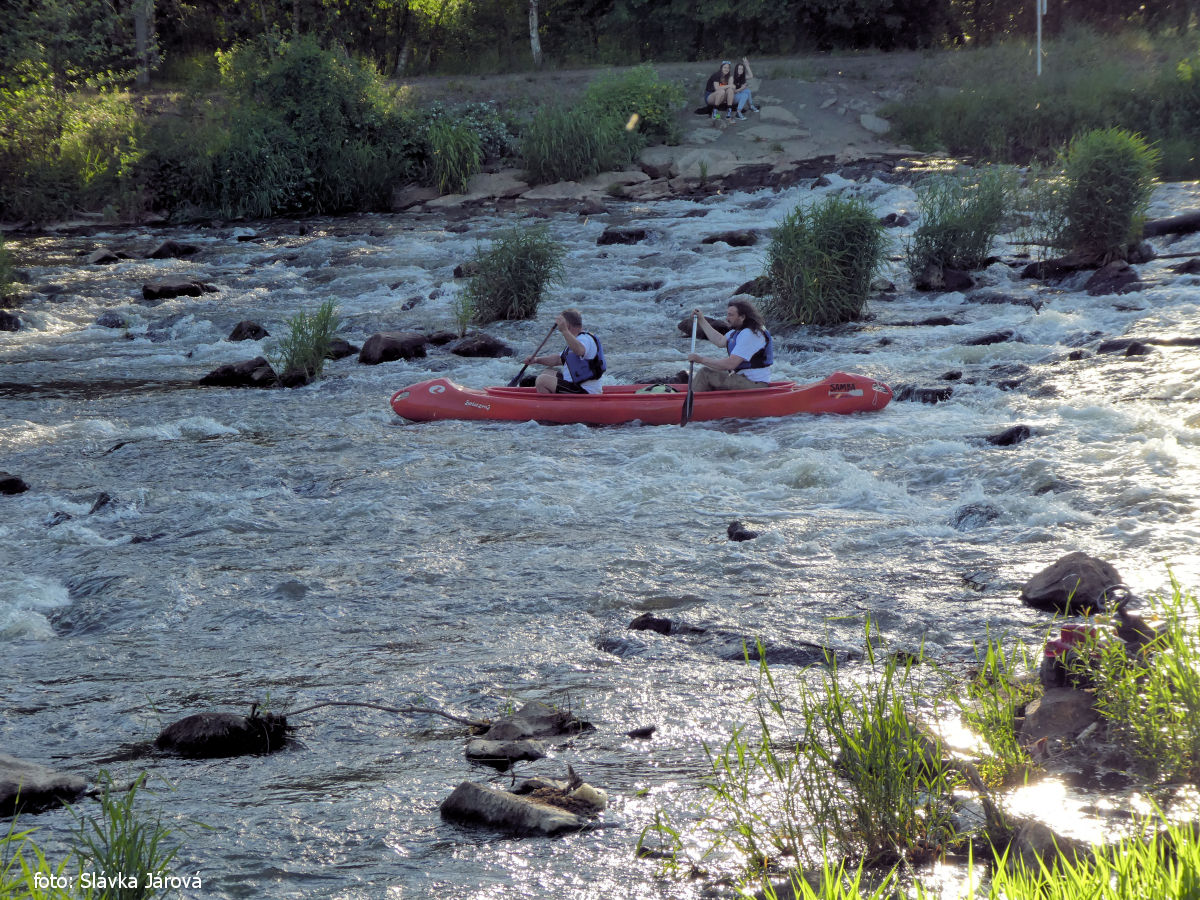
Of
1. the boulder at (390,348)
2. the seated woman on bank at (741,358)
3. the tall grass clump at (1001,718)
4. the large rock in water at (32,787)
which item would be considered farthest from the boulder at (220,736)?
the boulder at (390,348)

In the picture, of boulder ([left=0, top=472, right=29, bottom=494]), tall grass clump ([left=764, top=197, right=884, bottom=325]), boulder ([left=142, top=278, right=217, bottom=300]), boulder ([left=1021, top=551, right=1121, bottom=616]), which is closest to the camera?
boulder ([left=1021, top=551, right=1121, bottom=616])

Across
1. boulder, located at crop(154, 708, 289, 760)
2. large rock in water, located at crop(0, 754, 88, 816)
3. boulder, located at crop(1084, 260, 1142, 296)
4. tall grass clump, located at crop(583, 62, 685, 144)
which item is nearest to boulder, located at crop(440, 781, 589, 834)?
boulder, located at crop(154, 708, 289, 760)

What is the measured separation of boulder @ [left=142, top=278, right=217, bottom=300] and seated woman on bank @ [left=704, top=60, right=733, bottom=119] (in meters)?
13.1

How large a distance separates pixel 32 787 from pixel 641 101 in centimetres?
2146


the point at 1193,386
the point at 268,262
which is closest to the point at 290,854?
Answer: the point at 1193,386

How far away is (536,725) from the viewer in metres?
3.94

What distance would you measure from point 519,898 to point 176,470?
5621 mm

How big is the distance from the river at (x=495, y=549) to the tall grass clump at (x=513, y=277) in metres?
0.31

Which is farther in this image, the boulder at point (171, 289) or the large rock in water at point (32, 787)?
the boulder at point (171, 289)

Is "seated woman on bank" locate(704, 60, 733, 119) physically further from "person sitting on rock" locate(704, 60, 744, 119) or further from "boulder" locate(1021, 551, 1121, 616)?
"boulder" locate(1021, 551, 1121, 616)

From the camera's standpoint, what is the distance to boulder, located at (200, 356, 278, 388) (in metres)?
10.4

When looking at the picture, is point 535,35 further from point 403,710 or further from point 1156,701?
point 1156,701

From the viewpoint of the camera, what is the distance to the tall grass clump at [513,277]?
12305mm

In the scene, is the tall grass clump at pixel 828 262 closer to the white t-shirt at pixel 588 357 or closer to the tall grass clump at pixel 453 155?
the white t-shirt at pixel 588 357
